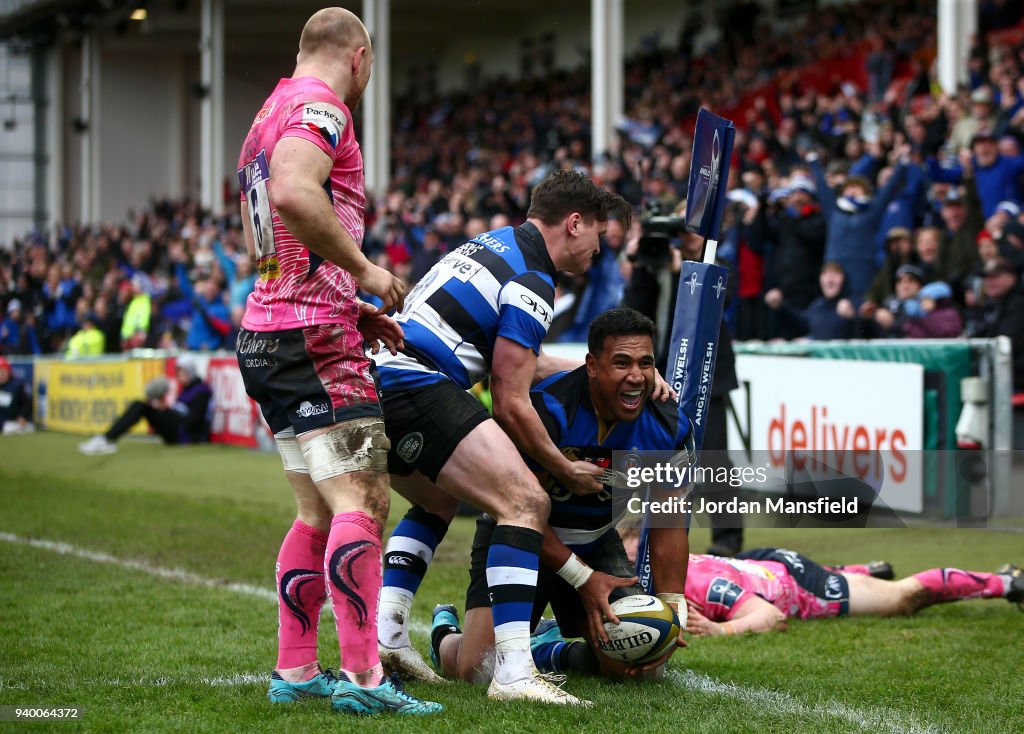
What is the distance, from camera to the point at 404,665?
16.3 feet

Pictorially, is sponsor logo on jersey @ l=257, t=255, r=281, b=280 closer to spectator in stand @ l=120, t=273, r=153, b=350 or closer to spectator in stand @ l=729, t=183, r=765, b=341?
spectator in stand @ l=729, t=183, r=765, b=341

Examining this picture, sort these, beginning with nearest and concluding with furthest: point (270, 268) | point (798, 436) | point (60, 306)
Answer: point (270, 268) < point (798, 436) < point (60, 306)

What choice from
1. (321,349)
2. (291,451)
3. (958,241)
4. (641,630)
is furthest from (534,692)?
(958,241)

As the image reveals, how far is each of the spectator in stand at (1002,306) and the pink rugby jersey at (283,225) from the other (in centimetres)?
723

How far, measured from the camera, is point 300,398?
429 centimetres

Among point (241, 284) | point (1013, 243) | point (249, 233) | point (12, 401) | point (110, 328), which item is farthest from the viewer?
point (110, 328)

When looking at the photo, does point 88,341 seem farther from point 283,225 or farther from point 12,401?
point 283,225

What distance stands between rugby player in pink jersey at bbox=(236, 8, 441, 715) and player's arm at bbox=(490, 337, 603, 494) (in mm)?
398

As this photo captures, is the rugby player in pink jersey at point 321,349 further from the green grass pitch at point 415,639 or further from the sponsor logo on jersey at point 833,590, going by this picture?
the sponsor logo on jersey at point 833,590

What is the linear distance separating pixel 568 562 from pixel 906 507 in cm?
521

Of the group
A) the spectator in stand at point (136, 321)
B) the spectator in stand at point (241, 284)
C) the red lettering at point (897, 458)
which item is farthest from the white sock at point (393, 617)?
the spectator in stand at point (136, 321)

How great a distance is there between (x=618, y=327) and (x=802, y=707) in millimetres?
1501

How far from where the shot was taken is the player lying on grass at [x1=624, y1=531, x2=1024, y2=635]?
6.06 meters

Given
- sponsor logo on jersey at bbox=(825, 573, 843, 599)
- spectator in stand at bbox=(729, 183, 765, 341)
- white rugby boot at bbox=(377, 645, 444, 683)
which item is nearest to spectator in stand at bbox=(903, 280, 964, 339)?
spectator in stand at bbox=(729, 183, 765, 341)
